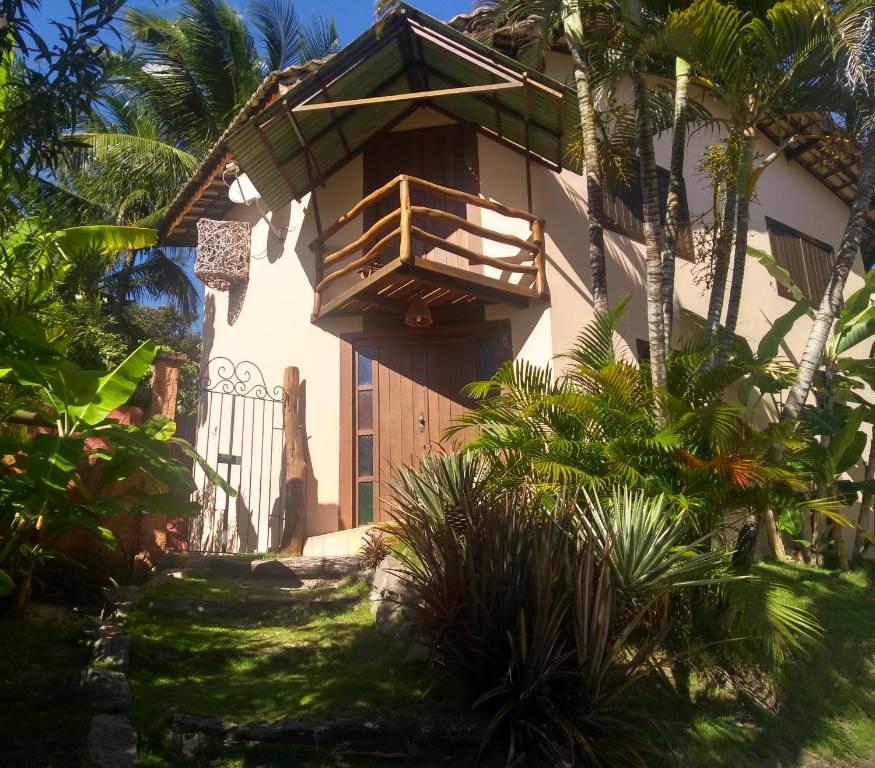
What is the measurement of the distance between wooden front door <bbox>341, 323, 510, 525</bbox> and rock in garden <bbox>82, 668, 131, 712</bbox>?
17.1 ft

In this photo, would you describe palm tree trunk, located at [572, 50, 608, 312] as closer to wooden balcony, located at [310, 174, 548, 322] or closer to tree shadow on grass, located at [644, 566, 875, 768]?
wooden balcony, located at [310, 174, 548, 322]

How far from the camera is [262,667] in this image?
5965 millimetres

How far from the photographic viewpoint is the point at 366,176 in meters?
11.2

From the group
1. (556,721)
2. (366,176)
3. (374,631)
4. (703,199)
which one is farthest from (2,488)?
(703,199)

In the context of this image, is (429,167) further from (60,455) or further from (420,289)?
Result: (60,455)

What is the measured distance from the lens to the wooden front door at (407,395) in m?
10.3

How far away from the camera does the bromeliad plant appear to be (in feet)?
16.2

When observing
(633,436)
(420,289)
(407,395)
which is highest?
(420,289)

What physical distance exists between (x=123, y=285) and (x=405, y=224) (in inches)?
376

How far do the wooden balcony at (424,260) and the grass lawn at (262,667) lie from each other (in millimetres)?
3579

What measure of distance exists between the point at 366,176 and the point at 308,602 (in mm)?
6089

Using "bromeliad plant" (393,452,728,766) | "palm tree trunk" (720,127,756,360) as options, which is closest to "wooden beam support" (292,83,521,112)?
"palm tree trunk" (720,127,756,360)

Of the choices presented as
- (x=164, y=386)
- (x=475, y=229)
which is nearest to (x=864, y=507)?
(x=475, y=229)

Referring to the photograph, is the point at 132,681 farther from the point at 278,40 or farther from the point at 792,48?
the point at 278,40
